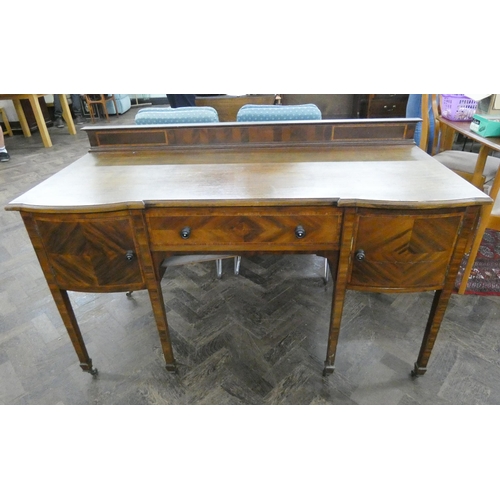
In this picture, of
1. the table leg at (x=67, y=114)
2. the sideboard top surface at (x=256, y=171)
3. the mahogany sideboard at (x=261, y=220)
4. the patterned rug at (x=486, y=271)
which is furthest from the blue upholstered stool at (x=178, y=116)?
the table leg at (x=67, y=114)

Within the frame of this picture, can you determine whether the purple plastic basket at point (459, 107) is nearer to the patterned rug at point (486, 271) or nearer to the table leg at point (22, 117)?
the patterned rug at point (486, 271)

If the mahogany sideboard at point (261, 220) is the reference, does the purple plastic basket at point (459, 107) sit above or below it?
above

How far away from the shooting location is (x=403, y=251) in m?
1.14

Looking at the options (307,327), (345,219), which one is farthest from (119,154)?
(307,327)

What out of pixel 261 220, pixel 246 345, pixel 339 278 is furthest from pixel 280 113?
pixel 246 345

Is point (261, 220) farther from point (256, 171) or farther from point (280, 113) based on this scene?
point (280, 113)

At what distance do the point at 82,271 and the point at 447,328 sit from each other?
167 centimetres

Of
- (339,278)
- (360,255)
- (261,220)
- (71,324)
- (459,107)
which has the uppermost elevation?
(459,107)

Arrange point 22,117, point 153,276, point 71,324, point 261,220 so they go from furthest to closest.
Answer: point 22,117 < point 71,324 < point 153,276 < point 261,220

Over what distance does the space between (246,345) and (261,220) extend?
735 millimetres

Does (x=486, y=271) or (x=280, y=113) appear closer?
(x=280, y=113)

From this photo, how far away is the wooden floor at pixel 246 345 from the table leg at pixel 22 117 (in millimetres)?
4202

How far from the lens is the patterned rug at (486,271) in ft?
6.15

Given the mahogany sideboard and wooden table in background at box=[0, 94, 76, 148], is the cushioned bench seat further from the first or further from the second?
wooden table in background at box=[0, 94, 76, 148]
